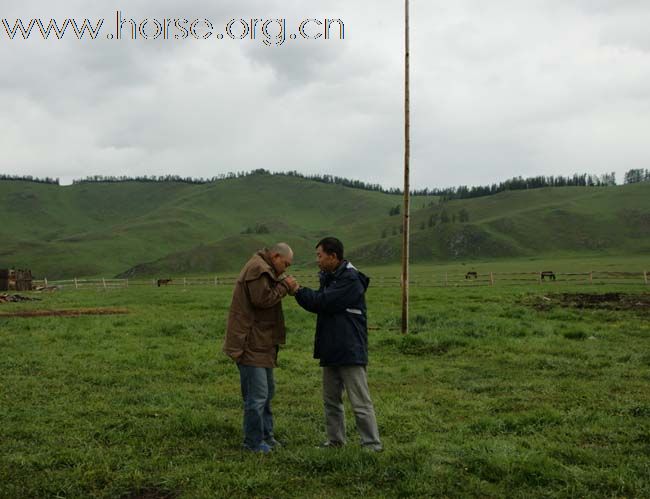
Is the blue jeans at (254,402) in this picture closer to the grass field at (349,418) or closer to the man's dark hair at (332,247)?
the grass field at (349,418)

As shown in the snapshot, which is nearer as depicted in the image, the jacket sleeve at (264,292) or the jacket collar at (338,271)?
the jacket sleeve at (264,292)

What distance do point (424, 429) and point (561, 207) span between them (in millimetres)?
183320

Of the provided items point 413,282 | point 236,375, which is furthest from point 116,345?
point 413,282

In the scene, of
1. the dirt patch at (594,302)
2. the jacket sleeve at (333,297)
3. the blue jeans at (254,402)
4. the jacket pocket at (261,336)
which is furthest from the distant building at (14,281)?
the jacket sleeve at (333,297)

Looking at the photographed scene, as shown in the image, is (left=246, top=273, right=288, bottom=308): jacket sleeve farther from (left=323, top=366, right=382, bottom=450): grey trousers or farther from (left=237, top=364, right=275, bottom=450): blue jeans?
(left=323, top=366, right=382, bottom=450): grey trousers

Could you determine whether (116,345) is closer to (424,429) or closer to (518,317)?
(424,429)

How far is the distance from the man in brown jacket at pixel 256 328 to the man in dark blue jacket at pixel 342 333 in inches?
14.8

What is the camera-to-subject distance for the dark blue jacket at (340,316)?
707 cm

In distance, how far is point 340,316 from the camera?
7203 mm

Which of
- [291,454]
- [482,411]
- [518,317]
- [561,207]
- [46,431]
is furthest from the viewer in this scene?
[561,207]

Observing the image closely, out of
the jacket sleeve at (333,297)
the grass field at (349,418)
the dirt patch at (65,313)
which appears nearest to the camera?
the grass field at (349,418)

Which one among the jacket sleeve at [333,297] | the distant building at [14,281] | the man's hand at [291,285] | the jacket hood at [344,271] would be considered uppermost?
the jacket hood at [344,271]

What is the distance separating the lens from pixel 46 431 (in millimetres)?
8117

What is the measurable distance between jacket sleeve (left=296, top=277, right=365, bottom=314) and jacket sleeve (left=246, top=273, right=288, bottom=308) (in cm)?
23
